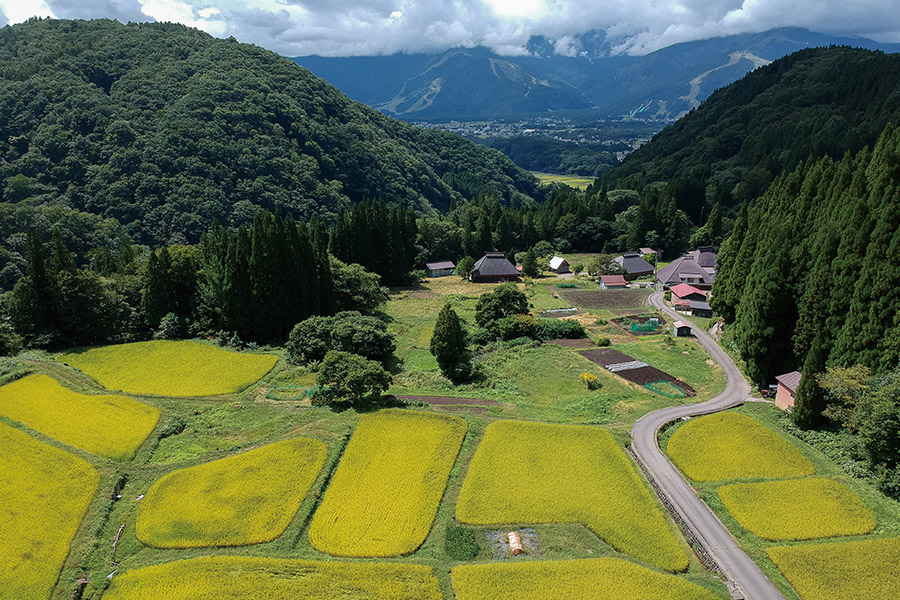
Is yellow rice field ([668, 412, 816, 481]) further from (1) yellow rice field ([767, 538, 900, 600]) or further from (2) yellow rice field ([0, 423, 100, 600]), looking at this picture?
(2) yellow rice field ([0, 423, 100, 600])

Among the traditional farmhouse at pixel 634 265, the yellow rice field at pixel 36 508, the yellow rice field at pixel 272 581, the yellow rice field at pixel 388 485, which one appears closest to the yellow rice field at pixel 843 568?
the yellow rice field at pixel 272 581

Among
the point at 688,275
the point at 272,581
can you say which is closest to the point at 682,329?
the point at 688,275

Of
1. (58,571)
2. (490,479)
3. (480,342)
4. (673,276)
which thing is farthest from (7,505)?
(673,276)

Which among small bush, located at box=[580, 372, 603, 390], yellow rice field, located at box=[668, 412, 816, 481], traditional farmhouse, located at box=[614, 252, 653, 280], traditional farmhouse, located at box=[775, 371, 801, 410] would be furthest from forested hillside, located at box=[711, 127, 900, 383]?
traditional farmhouse, located at box=[614, 252, 653, 280]

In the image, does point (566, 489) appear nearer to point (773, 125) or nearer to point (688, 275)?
point (688, 275)

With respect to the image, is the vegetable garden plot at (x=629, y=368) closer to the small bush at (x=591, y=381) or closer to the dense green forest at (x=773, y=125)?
the small bush at (x=591, y=381)

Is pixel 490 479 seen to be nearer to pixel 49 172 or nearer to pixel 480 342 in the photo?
pixel 480 342

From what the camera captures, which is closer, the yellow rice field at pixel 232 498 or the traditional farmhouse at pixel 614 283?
the yellow rice field at pixel 232 498
